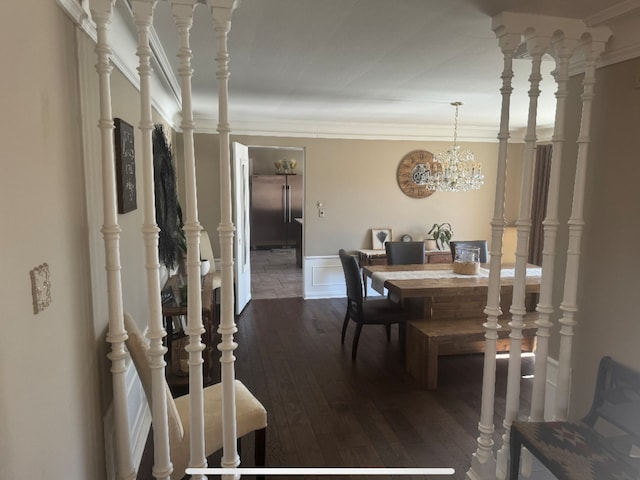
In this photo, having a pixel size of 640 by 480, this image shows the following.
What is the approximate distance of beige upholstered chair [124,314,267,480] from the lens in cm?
172

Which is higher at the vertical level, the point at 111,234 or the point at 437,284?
the point at 111,234

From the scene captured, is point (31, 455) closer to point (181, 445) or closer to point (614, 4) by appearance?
point (181, 445)

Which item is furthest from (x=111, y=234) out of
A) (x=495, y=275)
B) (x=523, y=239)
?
(x=523, y=239)

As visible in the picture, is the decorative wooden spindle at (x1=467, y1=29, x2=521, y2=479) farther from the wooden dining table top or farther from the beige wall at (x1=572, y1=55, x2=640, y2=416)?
the wooden dining table top

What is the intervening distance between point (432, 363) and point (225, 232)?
7.37 ft

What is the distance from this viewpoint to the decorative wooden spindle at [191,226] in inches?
60.4

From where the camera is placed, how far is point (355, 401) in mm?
3053

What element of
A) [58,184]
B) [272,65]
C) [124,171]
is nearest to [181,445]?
[58,184]

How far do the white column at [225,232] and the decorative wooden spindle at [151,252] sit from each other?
223mm

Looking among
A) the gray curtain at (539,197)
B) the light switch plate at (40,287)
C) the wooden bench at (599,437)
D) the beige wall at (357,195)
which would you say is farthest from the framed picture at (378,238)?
the light switch plate at (40,287)

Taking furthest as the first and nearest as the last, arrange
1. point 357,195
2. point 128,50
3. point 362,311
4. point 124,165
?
point 357,195 → point 362,311 → point 128,50 → point 124,165

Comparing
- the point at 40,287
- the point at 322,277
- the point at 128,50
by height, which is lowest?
the point at 322,277

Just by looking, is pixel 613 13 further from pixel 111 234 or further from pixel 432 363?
pixel 432 363

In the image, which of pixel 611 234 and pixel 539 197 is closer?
pixel 611 234
